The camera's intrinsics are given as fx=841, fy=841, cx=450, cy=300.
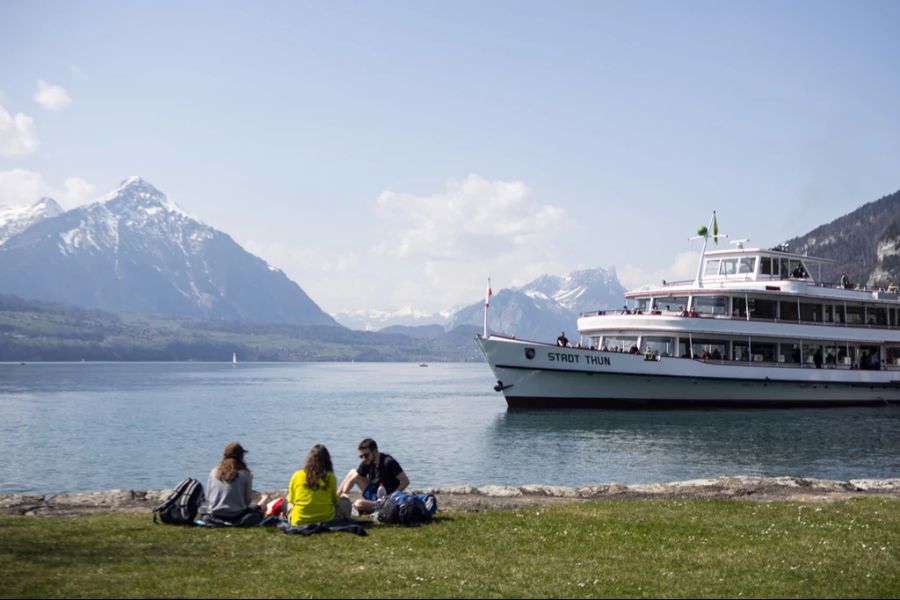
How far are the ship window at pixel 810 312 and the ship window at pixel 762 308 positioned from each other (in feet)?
9.14

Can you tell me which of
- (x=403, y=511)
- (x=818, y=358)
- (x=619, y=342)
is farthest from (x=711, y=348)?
(x=403, y=511)

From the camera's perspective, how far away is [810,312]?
5916cm

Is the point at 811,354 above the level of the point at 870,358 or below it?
above

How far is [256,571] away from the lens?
36.5 ft

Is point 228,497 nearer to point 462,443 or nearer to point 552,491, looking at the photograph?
point 552,491

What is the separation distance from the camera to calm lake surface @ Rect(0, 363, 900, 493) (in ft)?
110

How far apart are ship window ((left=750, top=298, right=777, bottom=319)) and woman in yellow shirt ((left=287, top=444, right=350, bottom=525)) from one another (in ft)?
157

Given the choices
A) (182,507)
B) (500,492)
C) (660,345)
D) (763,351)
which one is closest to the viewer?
(182,507)

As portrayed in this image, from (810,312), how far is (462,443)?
96.1ft

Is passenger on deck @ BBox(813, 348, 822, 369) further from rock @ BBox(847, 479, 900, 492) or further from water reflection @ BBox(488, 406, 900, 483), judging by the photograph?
rock @ BBox(847, 479, 900, 492)

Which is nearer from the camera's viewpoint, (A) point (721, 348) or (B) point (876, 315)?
(A) point (721, 348)

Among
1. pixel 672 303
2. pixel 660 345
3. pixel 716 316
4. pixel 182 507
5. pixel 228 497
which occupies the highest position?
pixel 672 303

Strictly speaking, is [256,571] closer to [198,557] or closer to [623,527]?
[198,557]

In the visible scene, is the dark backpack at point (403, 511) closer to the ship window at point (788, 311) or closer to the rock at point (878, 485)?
the rock at point (878, 485)
